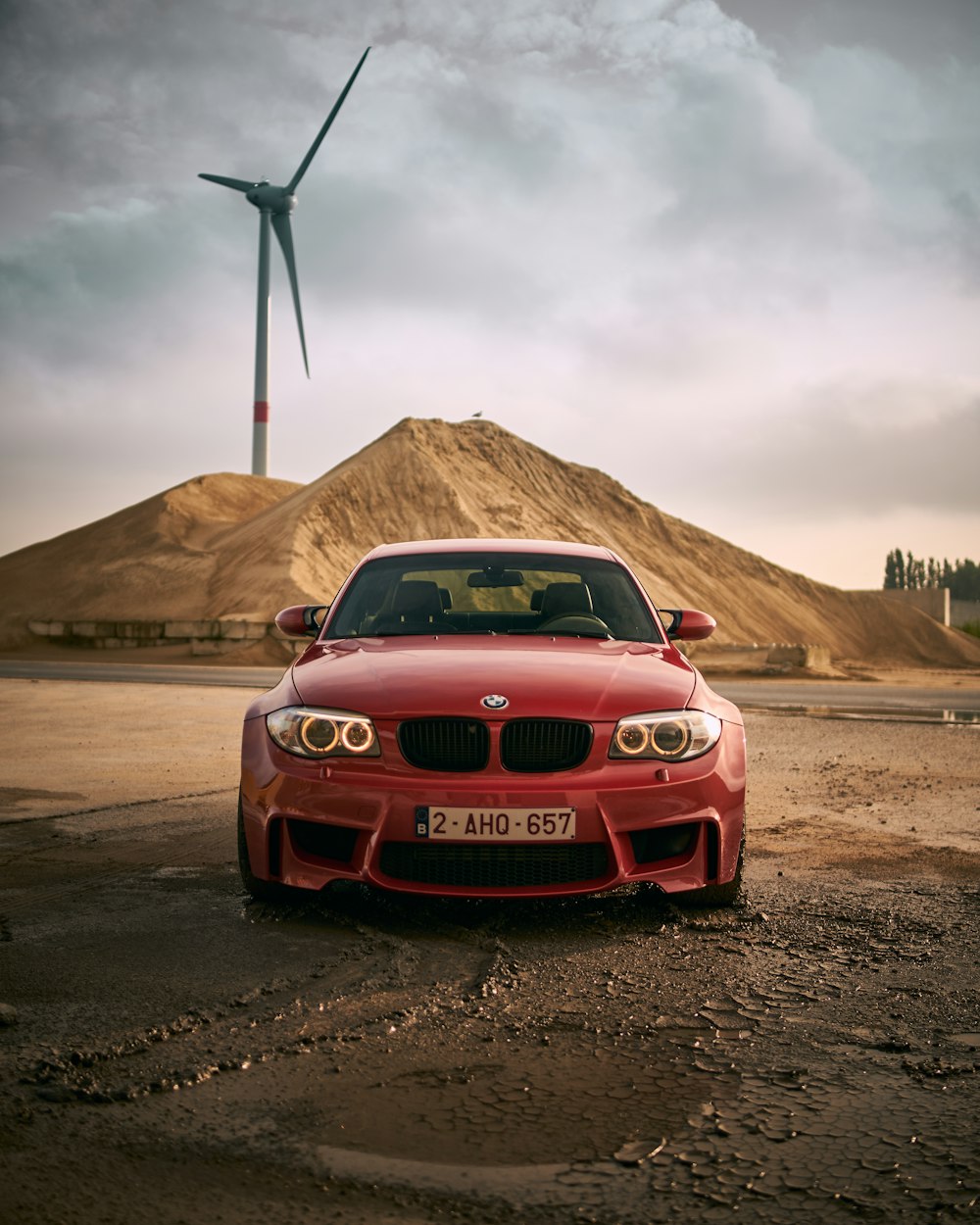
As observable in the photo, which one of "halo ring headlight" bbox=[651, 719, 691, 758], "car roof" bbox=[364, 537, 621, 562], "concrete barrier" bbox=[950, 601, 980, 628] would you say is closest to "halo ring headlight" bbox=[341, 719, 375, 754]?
"halo ring headlight" bbox=[651, 719, 691, 758]

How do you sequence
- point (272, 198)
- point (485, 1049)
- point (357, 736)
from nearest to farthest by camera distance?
point (485, 1049)
point (357, 736)
point (272, 198)

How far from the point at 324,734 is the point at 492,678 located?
0.66 metres

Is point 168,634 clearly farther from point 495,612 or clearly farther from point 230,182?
point 495,612

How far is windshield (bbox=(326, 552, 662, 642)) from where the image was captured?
5.84 meters

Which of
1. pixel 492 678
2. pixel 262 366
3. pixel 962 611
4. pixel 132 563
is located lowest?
pixel 492 678

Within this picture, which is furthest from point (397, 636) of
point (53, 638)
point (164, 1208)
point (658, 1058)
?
point (53, 638)

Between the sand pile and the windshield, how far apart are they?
132 ft

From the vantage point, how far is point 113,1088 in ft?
9.36

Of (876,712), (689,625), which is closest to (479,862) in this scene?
(689,625)

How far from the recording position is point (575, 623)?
586 cm

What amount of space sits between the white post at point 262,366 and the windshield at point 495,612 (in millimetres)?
49856

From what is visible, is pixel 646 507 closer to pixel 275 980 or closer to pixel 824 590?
pixel 824 590

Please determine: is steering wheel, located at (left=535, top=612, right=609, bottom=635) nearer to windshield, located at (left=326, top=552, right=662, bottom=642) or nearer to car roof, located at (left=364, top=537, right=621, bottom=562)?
windshield, located at (left=326, top=552, right=662, bottom=642)

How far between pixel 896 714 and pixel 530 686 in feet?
43.1
